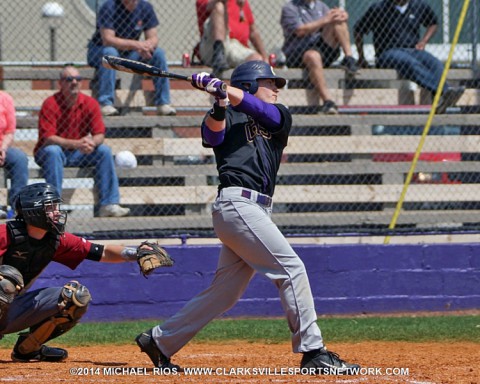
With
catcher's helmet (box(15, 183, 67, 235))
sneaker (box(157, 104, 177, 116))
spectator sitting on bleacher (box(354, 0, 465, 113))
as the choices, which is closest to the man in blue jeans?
sneaker (box(157, 104, 177, 116))

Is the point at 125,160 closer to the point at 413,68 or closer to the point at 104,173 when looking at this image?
the point at 104,173

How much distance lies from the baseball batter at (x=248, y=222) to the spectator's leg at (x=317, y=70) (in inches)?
202

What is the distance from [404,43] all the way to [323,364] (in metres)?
6.86

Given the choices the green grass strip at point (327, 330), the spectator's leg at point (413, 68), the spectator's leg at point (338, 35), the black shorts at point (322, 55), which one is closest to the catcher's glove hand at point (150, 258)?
the green grass strip at point (327, 330)

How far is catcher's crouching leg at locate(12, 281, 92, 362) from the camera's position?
6.32 m

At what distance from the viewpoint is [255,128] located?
19.6 feet

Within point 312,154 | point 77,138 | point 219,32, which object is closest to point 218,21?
point 219,32

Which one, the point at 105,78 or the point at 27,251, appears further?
the point at 105,78

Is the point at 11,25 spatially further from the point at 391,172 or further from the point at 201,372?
the point at 201,372

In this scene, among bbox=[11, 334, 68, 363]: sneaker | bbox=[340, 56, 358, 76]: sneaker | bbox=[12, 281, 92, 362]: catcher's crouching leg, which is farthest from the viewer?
bbox=[340, 56, 358, 76]: sneaker

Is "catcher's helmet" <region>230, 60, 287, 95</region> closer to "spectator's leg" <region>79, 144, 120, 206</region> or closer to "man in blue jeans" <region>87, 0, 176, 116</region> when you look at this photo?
"spectator's leg" <region>79, 144, 120, 206</region>

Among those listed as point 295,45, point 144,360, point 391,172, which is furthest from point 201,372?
point 295,45

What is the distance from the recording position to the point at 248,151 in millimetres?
5910

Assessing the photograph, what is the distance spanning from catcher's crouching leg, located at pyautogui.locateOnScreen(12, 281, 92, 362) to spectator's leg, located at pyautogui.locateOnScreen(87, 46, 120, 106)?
14.9ft
